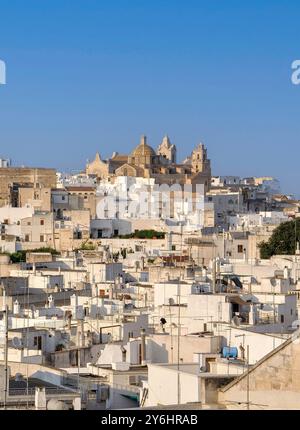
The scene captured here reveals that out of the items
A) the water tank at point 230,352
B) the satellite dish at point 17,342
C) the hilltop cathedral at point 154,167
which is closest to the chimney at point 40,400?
the water tank at point 230,352

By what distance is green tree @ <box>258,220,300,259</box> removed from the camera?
3366cm

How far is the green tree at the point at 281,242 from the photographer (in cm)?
3366

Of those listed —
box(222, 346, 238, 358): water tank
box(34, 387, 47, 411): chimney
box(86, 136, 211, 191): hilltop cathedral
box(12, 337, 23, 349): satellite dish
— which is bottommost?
box(34, 387, 47, 411): chimney

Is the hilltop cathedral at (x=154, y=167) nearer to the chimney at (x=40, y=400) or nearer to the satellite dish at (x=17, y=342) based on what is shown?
the satellite dish at (x=17, y=342)

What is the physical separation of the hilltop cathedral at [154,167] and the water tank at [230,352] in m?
44.4

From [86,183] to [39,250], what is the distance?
19.1 m

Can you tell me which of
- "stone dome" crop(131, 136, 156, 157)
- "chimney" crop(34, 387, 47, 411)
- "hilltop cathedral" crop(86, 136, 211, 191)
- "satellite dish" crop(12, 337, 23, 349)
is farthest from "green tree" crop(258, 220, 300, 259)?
"stone dome" crop(131, 136, 156, 157)

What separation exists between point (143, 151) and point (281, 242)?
29628 mm

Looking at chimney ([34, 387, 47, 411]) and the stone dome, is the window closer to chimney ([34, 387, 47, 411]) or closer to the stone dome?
chimney ([34, 387, 47, 411])

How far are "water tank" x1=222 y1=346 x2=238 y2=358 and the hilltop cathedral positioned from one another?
44.4 m

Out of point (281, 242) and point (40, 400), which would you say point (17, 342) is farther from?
point (281, 242)

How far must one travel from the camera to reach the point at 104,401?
1107 centimetres

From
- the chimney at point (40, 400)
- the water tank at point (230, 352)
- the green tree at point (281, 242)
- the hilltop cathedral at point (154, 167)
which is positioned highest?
the hilltop cathedral at point (154, 167)
